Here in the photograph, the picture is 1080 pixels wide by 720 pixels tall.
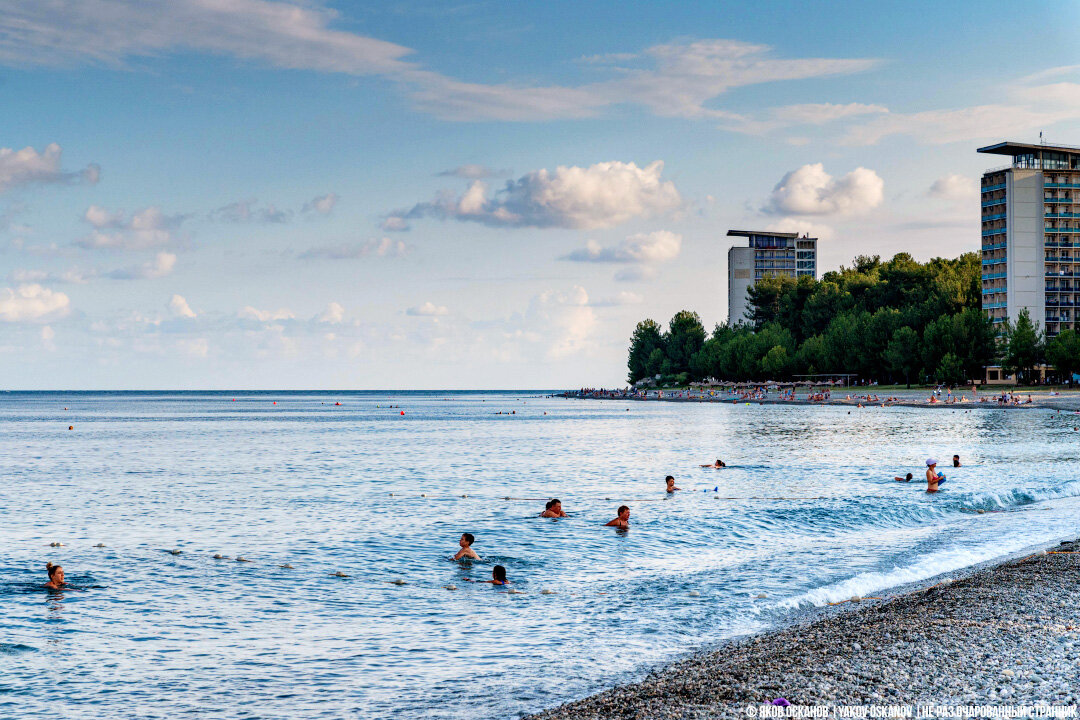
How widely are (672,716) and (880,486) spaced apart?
1123 inches

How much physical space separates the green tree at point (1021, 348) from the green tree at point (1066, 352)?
3044mm

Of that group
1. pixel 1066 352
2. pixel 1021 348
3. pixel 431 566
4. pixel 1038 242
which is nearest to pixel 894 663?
pixel 431 566

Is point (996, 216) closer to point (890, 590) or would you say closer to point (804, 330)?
point (804, 330)

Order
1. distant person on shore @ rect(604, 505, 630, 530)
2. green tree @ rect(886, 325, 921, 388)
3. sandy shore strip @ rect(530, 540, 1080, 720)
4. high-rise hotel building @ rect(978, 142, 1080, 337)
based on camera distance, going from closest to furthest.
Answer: sandy shore strip @ rect(530, 540, 1080, 720), distant person on shore @ rect(604, 505, 630, 530), green tree @ rect(886, 325, 921, 388), high-rise hotel building @ rect(978, 142, 1080, 337)

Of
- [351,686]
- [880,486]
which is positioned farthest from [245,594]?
[880,486]

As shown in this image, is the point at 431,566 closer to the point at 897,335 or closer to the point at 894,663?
the point at 894,663

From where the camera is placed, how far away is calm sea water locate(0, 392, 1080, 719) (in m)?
12.1

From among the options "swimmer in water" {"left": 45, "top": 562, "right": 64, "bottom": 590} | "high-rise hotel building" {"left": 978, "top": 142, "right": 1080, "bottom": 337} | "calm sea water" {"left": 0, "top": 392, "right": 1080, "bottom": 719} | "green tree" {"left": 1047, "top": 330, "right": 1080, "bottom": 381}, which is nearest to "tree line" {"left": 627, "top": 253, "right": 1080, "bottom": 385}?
"green tree" {"left": 1047, "top": 330, "right": 1080, "bottom": 381}

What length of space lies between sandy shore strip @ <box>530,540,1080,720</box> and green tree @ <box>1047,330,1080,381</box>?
12528cm

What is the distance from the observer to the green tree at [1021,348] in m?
130

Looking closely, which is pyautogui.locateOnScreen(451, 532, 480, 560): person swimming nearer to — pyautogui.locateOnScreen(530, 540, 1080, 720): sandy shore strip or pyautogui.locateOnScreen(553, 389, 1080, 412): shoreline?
pyautogui.locateOnScreen(530, 540, 1080, 720): sandy shore strip

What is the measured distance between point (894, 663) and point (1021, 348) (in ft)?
447

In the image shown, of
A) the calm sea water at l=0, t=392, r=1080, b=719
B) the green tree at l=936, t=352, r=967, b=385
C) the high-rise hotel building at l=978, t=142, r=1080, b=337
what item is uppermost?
the high-rise hotel building at l=978, t=142, r=1080, b=337

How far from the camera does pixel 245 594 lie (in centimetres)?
1742
